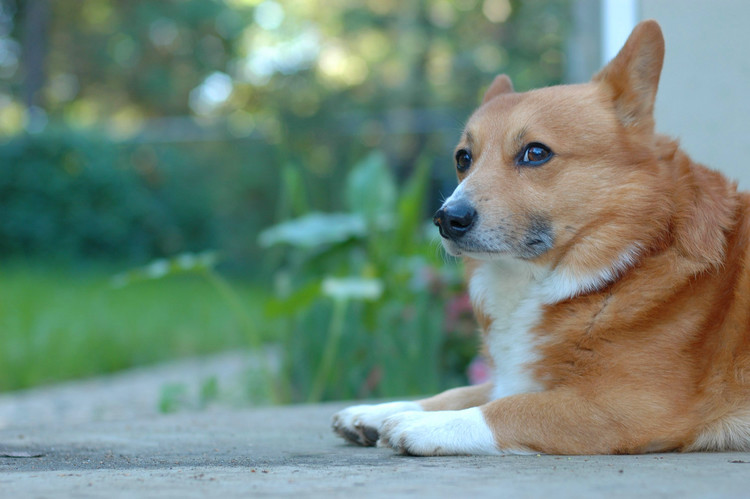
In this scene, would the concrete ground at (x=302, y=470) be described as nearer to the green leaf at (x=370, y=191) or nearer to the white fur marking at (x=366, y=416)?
the white fur marking at (x=366, y=416)

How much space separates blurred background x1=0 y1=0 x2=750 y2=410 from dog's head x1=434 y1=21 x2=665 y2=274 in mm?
1139

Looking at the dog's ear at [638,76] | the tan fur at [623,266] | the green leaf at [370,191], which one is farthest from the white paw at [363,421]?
the green leaf at [370,191]

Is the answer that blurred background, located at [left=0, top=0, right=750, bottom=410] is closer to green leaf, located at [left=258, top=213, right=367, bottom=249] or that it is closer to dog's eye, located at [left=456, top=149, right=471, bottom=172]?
green leaf, located at [left=258, top=213, right=367, bottom=249]

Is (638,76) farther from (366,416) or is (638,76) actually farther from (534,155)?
(366,416)

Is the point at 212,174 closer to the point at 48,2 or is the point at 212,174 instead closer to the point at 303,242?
the point at 303,242

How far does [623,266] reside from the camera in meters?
2.39

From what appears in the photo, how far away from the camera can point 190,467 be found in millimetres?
1955

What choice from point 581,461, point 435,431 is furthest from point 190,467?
point 581,461

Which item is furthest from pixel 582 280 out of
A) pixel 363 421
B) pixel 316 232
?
pixel 316 232

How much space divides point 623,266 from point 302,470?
3.92ft

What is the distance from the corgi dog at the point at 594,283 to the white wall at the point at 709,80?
106 centimetres

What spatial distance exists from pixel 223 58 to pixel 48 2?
205 inches

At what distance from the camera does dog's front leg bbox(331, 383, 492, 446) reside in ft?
8.33

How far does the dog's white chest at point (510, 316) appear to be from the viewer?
244 cm
